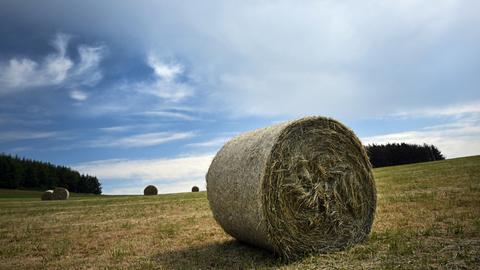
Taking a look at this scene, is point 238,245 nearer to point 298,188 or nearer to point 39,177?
point 298,188

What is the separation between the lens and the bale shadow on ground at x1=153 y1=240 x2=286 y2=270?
654 centimetres

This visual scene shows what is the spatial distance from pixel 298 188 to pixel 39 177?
305 ft

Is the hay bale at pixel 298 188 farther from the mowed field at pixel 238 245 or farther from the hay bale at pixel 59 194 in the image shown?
the hay bale at pixel 59 194

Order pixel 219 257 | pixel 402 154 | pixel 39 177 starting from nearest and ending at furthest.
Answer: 1. pixel 219 257
2. pixel 402 154
3. pixel 39 177

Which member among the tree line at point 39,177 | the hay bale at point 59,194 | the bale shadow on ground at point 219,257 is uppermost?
the tree line at point 39,177

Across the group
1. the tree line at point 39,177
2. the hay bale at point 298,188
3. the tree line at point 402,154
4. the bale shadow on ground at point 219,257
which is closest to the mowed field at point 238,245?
the bale shadow on ground at point 219,257

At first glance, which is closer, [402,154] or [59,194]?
[59,194]

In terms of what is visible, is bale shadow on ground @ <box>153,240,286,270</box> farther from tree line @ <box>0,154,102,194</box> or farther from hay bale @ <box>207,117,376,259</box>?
tree line @ <box>0,154,102,194</box>

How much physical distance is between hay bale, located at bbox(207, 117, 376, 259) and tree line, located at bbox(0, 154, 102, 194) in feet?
283

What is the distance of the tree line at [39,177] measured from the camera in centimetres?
8106

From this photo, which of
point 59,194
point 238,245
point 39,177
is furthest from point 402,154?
point 39,177

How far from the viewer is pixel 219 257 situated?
23.4ft

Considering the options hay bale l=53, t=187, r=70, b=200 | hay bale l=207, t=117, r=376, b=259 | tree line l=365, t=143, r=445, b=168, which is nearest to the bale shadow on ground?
hay bale l=207, t=117, r=376, b=259

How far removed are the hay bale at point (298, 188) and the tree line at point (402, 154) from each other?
189 feet
